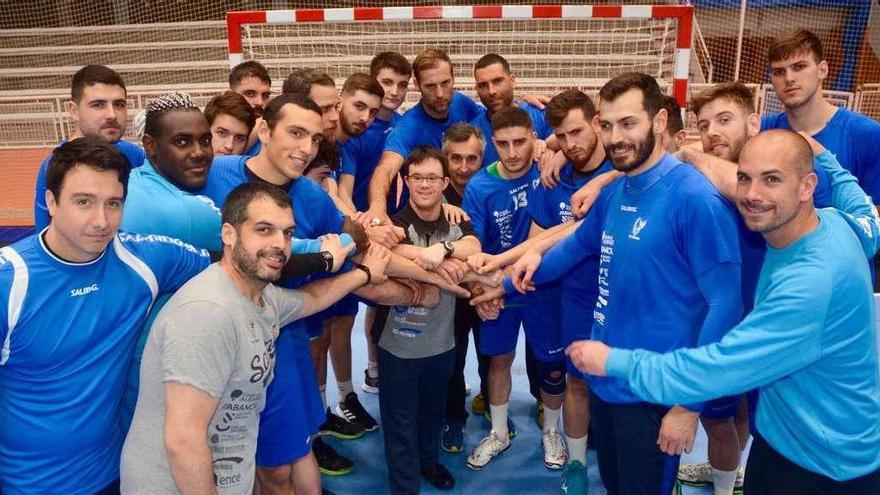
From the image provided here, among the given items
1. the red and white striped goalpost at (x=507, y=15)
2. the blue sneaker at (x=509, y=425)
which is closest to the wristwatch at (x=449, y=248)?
the blue sneaker at (x=509, y=425)

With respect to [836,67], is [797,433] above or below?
below

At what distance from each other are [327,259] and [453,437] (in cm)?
219

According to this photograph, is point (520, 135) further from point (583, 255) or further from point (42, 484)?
point (42, 484)

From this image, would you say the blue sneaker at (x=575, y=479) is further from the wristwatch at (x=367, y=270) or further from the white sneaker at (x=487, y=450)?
the wristwatch at (x=367, y=270)

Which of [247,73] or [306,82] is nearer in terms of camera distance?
[306,82]

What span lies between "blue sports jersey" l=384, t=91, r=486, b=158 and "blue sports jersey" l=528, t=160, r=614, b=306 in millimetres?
1136

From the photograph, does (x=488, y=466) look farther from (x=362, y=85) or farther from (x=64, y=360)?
(x=64, y=360)

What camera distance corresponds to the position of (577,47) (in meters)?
12.4

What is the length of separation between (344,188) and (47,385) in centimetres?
266

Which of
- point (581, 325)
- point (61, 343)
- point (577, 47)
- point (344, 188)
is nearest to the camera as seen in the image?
point (61, 343)

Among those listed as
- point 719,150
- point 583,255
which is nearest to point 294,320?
point 583,255

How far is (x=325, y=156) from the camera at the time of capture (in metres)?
4.38

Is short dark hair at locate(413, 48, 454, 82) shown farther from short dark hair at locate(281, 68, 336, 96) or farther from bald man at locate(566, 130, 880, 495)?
bald man at locate(566, 130, 880, 495)

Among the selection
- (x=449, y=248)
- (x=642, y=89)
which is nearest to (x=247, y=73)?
(x=449, y=248)
